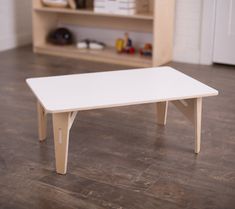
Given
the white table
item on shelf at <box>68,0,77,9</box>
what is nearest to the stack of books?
item on shelf at <box>68,0,77,9</box>

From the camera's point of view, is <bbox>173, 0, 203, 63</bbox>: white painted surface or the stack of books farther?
<bbox>173, 0, 203, 63</bbox>: white painted surface

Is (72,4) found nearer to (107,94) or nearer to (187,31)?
(187,31)

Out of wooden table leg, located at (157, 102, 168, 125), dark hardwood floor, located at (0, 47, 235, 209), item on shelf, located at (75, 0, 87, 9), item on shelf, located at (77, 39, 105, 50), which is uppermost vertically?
item on shelf, located at (75, 0, 87, 9)

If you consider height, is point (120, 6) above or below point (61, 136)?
above

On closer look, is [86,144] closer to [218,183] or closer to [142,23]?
[218,183]

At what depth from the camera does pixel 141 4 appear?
402cm

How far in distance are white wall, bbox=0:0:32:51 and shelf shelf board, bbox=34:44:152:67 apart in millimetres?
393

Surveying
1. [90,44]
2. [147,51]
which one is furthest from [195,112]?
[90,44]

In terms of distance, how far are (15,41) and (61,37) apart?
1.94 feet

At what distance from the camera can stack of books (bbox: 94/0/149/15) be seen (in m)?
3.83

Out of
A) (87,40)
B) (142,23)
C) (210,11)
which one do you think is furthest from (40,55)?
(210,11)

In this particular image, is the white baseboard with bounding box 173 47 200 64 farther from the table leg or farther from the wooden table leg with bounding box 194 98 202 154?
the table leg

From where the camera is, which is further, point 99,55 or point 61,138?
point 99,55

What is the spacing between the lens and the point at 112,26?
14.3 feet
